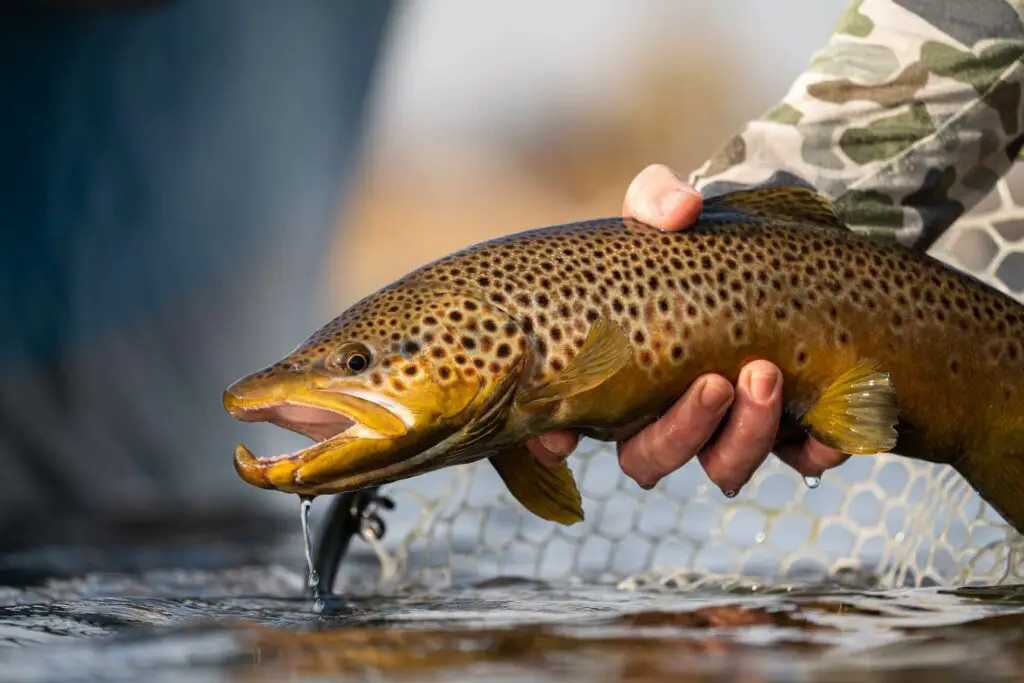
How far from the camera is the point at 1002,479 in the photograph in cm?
240

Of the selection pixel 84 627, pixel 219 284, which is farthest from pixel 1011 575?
pixel 219 284

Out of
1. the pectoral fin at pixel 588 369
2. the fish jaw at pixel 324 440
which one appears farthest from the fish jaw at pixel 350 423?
the pectoral fin at pixel 588 369

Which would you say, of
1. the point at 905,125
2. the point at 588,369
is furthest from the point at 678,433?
the point at 905,125

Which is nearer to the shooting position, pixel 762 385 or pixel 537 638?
pixel 537 638

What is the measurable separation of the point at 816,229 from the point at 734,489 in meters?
0.53

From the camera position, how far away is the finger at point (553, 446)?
91.8 inches

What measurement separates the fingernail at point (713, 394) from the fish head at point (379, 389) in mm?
342

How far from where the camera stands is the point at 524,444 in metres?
2.32

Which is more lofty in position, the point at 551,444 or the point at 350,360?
the point at 350,360

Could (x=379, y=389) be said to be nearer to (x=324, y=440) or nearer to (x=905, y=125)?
(x=324, y=440)

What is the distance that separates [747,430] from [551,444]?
13.9 inches

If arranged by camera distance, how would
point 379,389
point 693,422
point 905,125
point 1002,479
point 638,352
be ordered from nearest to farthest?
1. point 379,389
2. point 638,352
3. point 693,422
4. point 1002,479
5. point 905,125

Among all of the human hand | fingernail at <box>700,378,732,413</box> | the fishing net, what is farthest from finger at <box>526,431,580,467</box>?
the fishing net

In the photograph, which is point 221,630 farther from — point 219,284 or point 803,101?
point 219,284
